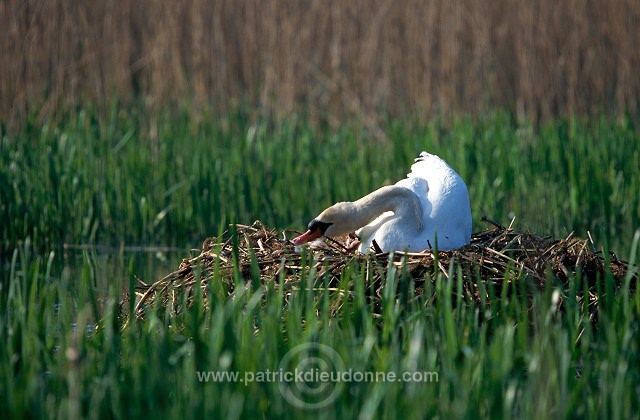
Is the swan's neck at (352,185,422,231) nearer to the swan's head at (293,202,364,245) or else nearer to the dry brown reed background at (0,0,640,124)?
the swan's head at (293,202,364,245)

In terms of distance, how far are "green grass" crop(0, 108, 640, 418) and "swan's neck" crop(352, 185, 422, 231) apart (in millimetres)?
743

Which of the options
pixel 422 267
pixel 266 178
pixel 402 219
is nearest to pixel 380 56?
pixel 266 178

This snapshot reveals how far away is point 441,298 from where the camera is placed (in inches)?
153

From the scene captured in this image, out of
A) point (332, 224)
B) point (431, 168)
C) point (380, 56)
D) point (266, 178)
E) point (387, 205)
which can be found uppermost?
point (380, 56)

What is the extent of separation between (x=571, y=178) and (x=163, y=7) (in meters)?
5.15

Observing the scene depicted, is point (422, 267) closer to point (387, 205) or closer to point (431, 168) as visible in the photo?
point (387, 205)

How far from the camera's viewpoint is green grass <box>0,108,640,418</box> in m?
3.08

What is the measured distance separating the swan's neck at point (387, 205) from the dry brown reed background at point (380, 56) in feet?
15.4

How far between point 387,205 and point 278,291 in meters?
1.66

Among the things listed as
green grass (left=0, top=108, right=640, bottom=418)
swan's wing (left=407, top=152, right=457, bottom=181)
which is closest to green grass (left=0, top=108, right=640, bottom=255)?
green grass (left=0, top=108, right=640, bottom=418)

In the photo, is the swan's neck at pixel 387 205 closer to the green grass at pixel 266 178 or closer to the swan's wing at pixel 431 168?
the swan's wing at pixel 431 168

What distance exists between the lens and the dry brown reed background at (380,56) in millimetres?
10695

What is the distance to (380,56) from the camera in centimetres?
1120

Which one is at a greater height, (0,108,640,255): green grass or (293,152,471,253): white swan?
(0,108,640,255): green grass
